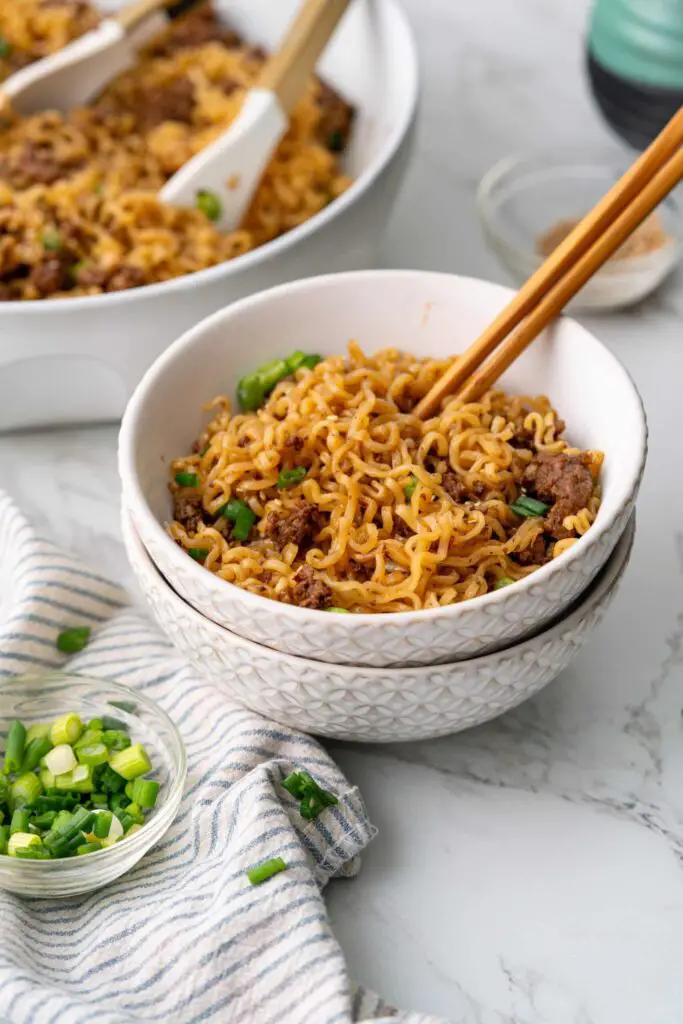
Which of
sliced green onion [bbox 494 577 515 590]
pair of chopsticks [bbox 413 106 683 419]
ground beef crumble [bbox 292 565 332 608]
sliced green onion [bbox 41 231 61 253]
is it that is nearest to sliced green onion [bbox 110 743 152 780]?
ground beef crumble [bbox 292 565 332 608]

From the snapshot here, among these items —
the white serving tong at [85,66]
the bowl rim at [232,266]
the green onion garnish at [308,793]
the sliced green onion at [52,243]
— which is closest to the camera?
the green onion garnish at [308,793]

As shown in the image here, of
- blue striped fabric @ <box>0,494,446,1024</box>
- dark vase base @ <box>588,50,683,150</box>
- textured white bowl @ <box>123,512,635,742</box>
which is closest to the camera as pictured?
blue striped fabric @ <box>0,494,446,1024</box>

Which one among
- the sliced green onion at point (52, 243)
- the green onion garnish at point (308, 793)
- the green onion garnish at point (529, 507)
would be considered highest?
the green onion garnish at point (529, 507)

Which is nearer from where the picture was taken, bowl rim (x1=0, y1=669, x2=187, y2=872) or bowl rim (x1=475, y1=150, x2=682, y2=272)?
bowl rim (x1=0, y1=669, x2=187, y2=872)

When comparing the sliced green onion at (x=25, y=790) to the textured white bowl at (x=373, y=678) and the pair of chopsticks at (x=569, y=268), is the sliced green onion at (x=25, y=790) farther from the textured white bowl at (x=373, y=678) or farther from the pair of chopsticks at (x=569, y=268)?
the pair of chopsticks at (x=569, y=268)

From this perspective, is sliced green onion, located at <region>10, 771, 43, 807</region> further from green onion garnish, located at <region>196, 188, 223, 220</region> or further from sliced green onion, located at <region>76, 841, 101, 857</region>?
green onion garnish, located at <region>196, 188, 223, 220</region>

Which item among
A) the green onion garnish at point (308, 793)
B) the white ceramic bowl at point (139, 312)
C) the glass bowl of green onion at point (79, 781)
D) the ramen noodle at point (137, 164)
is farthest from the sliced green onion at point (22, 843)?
the ramen noodle at point (137, 164)

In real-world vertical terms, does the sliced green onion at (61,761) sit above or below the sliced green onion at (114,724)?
above
